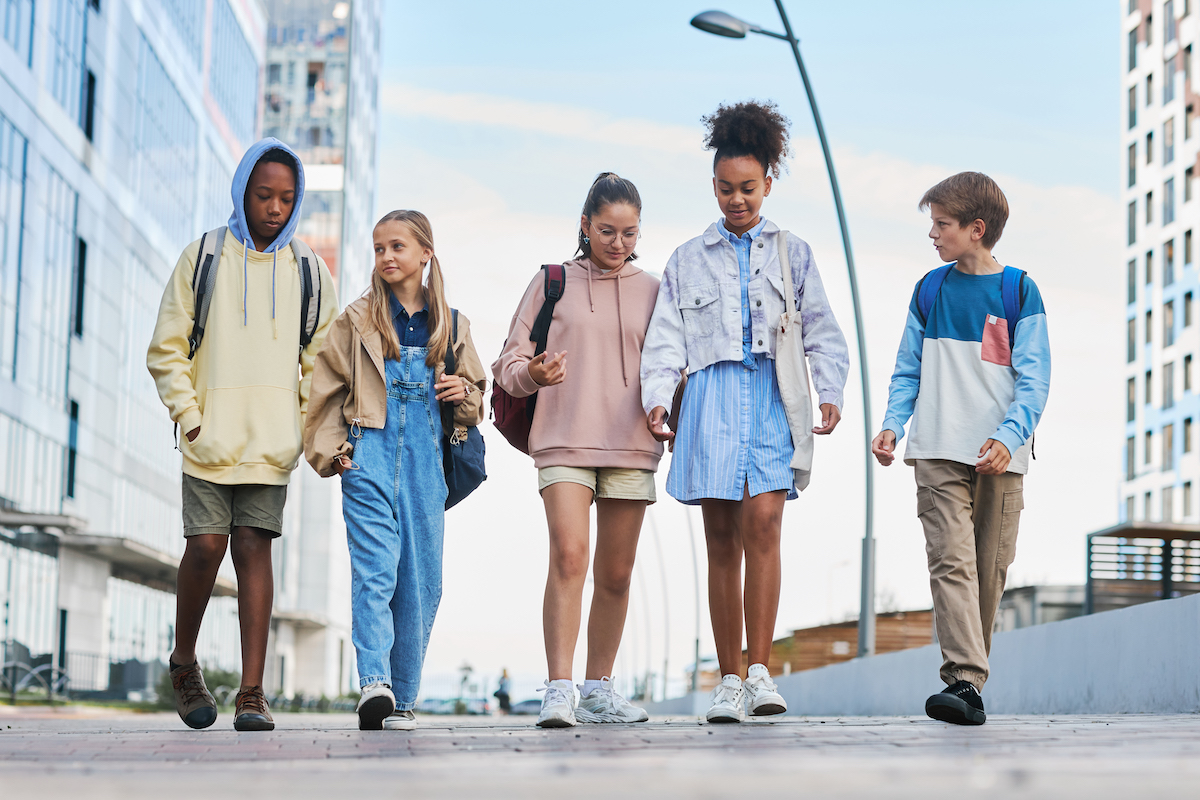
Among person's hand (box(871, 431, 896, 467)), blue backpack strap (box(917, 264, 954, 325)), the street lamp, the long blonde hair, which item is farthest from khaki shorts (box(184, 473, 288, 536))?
the street lamp

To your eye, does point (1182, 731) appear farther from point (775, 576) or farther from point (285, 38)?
point (285, 38)

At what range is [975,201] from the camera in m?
5.80

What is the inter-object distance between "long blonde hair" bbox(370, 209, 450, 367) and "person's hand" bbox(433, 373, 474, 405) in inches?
4.0

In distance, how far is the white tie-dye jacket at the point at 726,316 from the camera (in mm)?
5758

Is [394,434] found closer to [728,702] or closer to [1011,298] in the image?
[728,702]

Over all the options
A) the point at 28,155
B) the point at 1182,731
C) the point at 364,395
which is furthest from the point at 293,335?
the point at 28,155

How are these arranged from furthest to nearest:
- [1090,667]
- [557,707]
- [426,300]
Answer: [1090,667] → [426,300] → [557,707]

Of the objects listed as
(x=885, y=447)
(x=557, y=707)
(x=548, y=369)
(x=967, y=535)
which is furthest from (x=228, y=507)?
(x=967, y=535)

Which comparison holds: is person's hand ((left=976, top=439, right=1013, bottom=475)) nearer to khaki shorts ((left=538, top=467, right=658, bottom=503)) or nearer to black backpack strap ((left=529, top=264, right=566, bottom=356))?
khaki shorts ((left=538, top=467, right=658, bottom=503))

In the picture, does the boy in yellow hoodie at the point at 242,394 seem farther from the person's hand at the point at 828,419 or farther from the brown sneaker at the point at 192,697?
the person's hand at the point at 828,419

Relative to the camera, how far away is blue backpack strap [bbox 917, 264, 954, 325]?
591 centimetres

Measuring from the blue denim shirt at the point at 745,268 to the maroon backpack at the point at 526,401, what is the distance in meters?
0.73

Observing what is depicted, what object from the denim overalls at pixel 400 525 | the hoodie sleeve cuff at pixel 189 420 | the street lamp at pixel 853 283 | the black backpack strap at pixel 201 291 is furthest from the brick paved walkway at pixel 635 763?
the street lamp at pixel 853 283

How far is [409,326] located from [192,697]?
170 centimetres
